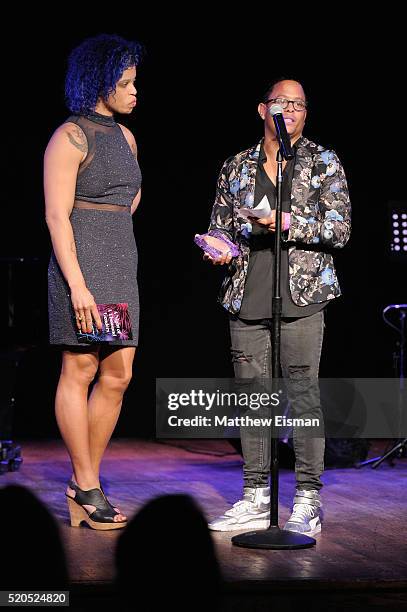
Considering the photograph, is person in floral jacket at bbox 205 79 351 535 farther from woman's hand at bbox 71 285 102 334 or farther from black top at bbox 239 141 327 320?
woman's hand at bbox 71 285 102 334

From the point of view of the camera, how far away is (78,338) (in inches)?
138

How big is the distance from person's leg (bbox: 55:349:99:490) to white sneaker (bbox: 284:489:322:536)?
703 mm

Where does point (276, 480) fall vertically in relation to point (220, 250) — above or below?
below

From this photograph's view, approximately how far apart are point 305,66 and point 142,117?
1065 millimetres

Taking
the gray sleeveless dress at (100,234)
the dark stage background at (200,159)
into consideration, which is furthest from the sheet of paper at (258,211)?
the dark stage background at (200,159)

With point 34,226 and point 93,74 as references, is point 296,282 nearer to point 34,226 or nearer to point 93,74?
point 93,74

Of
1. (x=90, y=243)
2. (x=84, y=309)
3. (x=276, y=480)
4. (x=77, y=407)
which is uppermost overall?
(x=90, y=243)

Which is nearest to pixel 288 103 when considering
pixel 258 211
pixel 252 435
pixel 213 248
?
pixel 258 211

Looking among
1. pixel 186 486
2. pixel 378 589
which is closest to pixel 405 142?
pixel 186 486

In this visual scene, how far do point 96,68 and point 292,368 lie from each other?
1240 millimetres

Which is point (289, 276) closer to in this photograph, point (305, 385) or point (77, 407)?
point (305, 385)

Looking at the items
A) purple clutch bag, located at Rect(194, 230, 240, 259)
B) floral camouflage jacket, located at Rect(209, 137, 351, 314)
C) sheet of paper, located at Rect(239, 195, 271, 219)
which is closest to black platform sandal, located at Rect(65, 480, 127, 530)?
floral camouflage jacket, located at Rect(209, 137, 351, 314)

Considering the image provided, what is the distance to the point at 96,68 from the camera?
3.58 m

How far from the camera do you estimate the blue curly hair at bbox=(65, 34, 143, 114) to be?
3574mm
